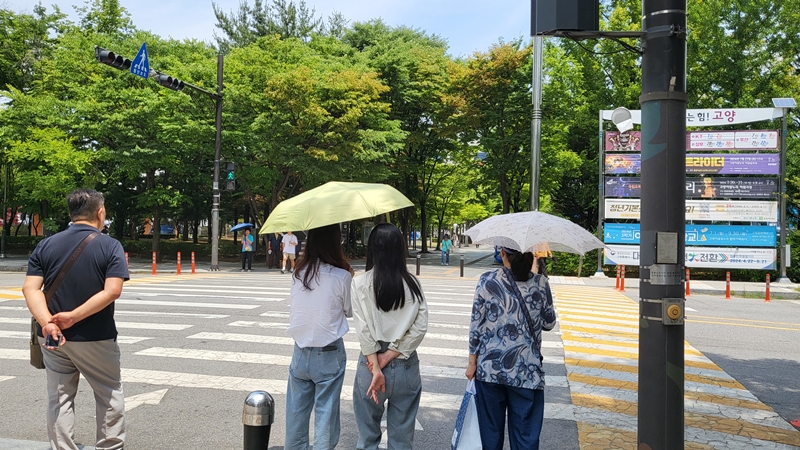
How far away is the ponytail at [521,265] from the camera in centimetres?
381

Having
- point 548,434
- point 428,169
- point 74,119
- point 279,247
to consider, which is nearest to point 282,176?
point 279,247

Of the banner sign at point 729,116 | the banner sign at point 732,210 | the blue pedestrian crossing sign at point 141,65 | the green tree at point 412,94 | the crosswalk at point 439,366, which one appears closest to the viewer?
the crosswalk at point 439,366

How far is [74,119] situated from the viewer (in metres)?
26.8

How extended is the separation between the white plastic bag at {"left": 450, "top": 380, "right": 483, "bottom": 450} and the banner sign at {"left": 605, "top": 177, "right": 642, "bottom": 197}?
71.3ft

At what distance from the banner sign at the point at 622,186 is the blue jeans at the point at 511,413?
71.1ft

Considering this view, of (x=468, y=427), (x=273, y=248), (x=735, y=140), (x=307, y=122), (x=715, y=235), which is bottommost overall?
(x=468, y=427)

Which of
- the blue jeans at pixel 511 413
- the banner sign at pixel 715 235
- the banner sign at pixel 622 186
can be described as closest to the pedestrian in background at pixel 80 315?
the blue jeans at pixel 511 413

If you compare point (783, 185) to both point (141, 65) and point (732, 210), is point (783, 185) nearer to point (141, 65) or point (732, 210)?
point (732, 210)

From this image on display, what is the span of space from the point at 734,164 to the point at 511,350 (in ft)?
75.7

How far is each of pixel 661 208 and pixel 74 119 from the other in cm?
2858

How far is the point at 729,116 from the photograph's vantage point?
22547mm

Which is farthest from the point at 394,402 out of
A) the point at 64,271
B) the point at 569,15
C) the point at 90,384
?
the point at 569,15

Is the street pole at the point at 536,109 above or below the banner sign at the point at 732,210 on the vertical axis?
above

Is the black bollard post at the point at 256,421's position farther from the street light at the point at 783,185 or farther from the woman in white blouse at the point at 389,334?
the street light at the point at 783,185
